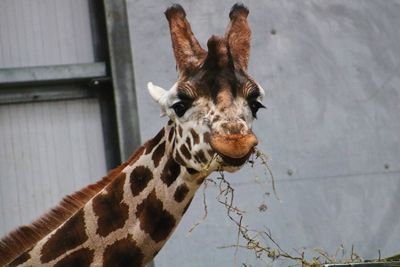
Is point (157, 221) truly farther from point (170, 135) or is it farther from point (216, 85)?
point (216, 85)

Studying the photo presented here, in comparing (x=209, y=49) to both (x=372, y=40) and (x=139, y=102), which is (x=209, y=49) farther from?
(x=372, y=40)

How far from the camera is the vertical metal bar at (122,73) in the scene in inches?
414

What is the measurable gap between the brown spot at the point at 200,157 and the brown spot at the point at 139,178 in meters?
0.46

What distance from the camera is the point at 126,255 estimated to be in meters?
5.89

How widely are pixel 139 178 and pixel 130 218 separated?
245mm

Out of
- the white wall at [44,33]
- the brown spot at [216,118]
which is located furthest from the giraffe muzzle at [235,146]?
the white wall at [44,33]

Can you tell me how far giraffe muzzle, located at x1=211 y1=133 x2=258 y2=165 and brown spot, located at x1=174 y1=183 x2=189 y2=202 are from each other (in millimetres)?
532

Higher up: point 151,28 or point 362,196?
point 151,28

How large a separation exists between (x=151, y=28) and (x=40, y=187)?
1.96m

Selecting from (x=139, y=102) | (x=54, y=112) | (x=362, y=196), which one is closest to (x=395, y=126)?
(x=362, y=196)

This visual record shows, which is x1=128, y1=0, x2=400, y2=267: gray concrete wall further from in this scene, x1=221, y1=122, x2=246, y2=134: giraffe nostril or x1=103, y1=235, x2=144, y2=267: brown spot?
x1=221, y1=122, x2=246, y2=134: giraffe nostril

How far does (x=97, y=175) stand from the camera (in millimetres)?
10781

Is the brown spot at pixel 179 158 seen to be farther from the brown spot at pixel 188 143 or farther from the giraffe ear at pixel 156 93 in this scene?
the giraffe ear at pixel 156 93

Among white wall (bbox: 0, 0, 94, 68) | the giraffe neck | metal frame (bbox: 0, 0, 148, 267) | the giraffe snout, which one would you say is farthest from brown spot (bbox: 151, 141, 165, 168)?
white wall (bbox: 0, 0, 94, 68)
